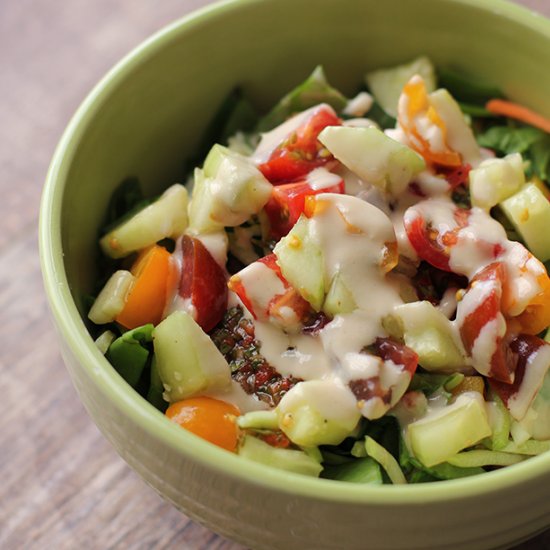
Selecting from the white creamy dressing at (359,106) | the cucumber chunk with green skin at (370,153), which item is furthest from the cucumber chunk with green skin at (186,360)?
the white creamy dressing at (359,106)

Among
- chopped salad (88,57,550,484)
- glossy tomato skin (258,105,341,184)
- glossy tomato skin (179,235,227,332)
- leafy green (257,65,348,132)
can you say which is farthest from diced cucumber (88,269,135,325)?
leafy green (257,65,348,132)

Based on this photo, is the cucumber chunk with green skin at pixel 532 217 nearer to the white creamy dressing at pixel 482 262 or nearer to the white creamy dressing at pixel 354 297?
the white creamy dressing at pixel 482 262

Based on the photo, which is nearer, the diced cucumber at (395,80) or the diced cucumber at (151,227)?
the diced cucumber at (151,227)

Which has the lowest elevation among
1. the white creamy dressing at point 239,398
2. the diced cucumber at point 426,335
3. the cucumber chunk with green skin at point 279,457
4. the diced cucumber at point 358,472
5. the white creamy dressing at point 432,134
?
the diced cucumber at point 358,472

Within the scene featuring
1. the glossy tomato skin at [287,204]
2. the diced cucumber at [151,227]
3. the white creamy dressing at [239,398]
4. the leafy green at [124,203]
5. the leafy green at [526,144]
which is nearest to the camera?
the white creamy dressing at [239,398]

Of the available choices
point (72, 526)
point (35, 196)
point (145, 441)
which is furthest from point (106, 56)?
point (145, 441)

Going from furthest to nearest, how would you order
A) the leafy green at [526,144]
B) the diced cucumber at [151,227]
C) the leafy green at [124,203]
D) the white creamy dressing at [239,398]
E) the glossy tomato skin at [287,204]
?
the leafy green at [526,144], the leafy green at [124,203], the diced cucumber at [151,227], the glossy tomato skin at [287,204], the white creamy dressing at [239,398]
